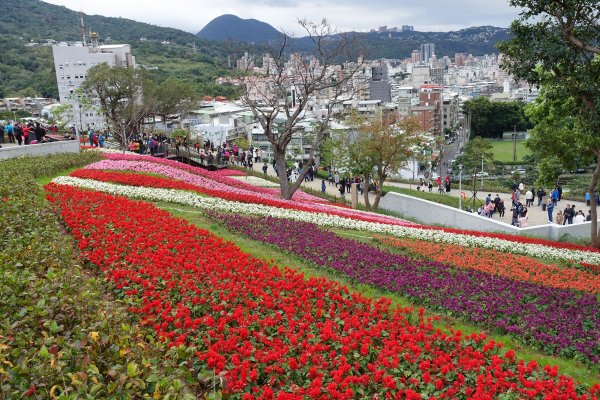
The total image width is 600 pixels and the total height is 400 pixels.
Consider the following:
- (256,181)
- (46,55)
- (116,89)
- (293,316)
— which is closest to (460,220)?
(256,181)

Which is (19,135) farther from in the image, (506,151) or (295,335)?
(506,151)

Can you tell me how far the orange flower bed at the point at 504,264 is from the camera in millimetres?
12594

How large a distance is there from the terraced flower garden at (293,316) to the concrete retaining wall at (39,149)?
907cm

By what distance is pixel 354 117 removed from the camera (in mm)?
34531

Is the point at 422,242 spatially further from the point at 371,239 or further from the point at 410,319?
the point at 410,319

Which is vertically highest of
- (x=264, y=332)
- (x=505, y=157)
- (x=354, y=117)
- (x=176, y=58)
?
(x=176, y=58)

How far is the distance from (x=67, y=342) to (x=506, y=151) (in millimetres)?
98478

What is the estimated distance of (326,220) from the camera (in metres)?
17.9

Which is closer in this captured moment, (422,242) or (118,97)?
(422,242)

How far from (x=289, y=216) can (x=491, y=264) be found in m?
6.62

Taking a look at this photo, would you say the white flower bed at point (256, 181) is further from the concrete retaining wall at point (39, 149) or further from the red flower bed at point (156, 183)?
the red flower bed at point (156, 183)

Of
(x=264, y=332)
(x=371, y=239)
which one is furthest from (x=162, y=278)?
(x=371, y=239)

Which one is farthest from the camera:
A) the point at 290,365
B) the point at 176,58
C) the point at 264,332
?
the point at 176,58

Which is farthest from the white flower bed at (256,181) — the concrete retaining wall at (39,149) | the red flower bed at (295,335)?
the red flower bed at (295,335)
